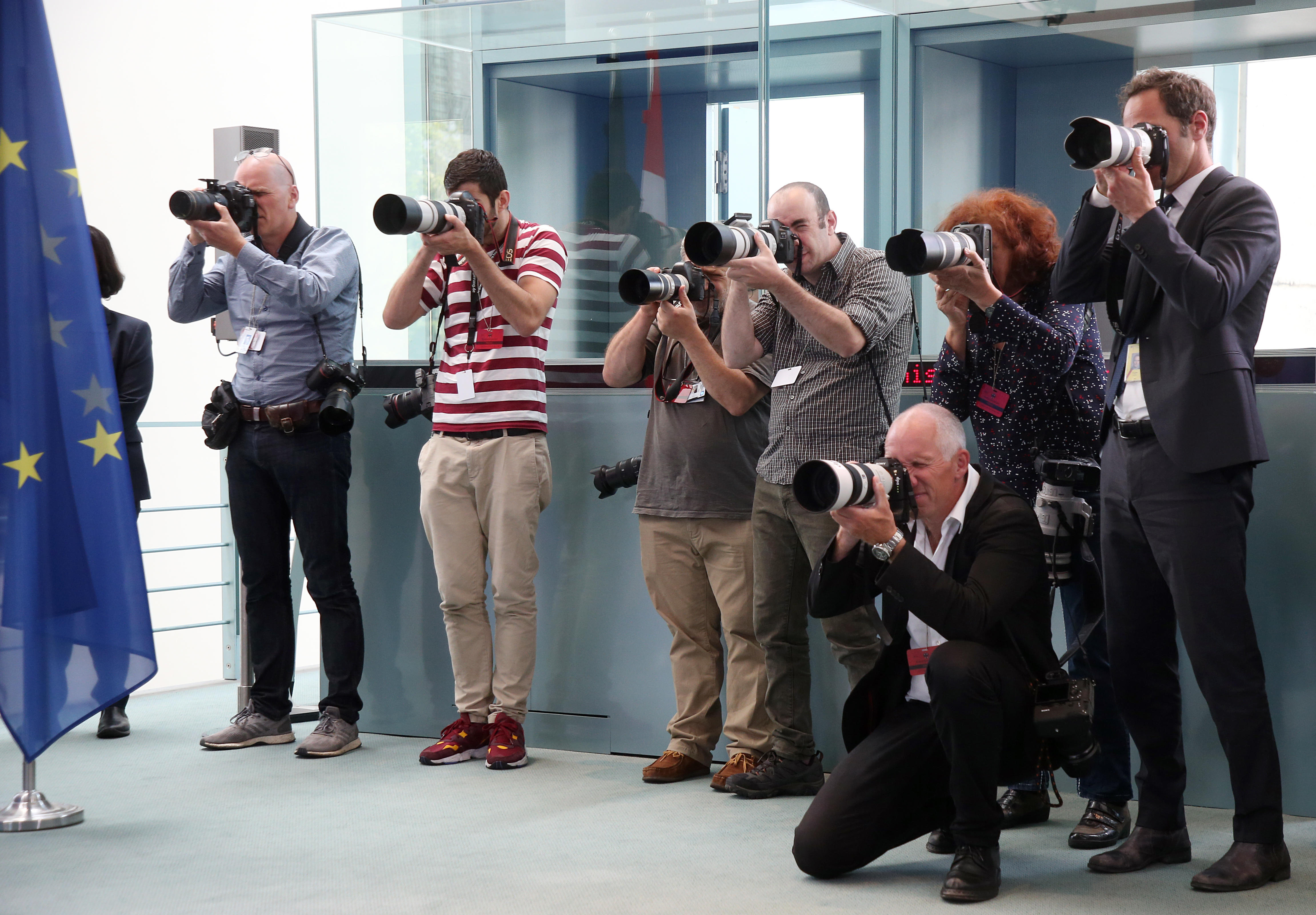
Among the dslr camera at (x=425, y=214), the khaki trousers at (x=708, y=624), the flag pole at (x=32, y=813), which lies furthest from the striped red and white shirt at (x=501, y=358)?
the flag pole at (x=32, y=813)

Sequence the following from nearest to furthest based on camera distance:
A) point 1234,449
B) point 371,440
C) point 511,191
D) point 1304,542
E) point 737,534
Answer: point 1234,449 → point 1304,542 → point 737,534 → point 371,440 → point 511,191

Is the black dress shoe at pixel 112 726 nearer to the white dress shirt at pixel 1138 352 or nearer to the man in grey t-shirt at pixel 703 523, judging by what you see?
the man in grey t-shirt at pixel 703 523

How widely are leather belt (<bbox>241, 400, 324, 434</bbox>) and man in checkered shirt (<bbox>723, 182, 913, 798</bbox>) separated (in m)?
1.19

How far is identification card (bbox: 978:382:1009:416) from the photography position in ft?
9.90

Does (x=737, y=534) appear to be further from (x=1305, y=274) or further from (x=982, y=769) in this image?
(x=1305, y=274)

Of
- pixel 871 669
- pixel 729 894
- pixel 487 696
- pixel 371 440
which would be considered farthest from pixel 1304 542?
pixel 371 440

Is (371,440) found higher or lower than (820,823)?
higher

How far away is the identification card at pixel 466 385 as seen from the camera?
378 centimetres

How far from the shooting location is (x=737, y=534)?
356 centimetres

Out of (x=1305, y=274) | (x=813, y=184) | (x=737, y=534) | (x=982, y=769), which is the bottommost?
(x=982, y=769)

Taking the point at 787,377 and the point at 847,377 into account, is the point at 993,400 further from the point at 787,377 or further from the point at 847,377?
the point at 787,377

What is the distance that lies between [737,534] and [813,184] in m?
0.87

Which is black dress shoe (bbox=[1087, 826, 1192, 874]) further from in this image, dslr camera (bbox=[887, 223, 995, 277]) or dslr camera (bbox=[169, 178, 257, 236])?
dslr camera (bbox=[169, 178, 257, 236])

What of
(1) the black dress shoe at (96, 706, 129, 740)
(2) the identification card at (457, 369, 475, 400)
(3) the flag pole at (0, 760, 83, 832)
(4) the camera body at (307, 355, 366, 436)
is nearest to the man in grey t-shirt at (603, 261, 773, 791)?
(2) the identification card at (457, 369, 475, 400)
